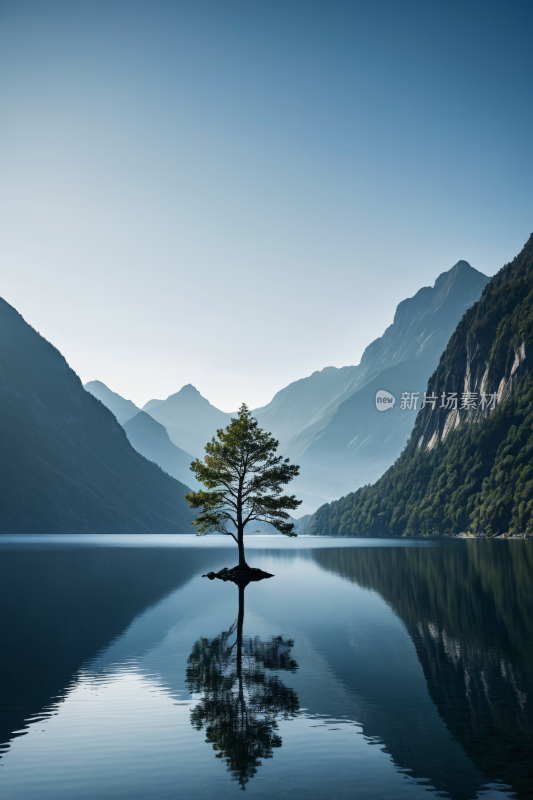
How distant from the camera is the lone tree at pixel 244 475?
6562 centimetres

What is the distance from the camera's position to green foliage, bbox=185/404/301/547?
65.6 m

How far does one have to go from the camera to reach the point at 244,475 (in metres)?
66.4

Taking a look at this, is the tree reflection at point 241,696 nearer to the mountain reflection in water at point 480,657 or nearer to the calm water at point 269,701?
the calm water at point 269,701

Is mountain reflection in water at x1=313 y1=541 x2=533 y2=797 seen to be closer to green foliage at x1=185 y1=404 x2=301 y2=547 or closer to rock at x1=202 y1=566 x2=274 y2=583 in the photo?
rock at x1=202 y1=566 x2=274 y2=583

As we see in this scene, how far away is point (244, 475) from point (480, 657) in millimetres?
43958

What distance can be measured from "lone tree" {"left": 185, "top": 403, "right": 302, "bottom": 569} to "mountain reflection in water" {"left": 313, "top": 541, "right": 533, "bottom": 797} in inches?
578

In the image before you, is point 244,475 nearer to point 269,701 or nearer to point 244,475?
point 244,475

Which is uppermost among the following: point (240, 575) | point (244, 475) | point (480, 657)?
point (244, 475)

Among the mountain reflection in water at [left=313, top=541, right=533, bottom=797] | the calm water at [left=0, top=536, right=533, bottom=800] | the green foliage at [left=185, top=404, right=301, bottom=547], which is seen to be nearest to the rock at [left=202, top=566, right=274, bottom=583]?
the green foliage at [left=185, top=404, right=301, bottom=547]

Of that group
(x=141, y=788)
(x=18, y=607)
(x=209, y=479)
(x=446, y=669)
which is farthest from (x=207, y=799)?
(x=209, y=479)

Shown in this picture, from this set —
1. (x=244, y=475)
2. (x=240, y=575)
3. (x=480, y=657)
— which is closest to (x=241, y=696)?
(x=480, y=657)

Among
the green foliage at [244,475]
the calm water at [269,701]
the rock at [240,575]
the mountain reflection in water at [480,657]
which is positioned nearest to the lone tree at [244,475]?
the green foliage at [244,475]

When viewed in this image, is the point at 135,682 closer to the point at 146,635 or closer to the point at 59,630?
the point at 146,635

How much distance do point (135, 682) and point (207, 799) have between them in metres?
9.86
